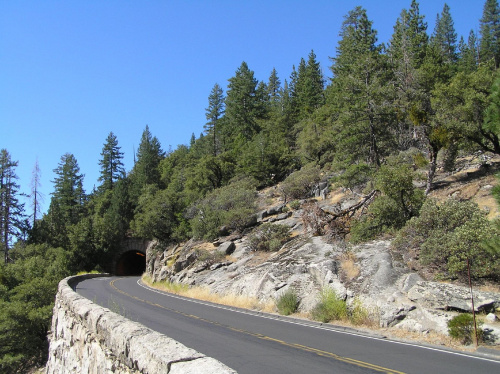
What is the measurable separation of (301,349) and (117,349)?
5416mm

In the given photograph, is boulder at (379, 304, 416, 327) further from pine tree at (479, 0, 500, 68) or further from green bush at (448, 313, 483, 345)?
pine tree at (479, 0, 500, 68)

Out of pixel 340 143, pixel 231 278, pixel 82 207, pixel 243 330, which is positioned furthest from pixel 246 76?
pixel 243 330

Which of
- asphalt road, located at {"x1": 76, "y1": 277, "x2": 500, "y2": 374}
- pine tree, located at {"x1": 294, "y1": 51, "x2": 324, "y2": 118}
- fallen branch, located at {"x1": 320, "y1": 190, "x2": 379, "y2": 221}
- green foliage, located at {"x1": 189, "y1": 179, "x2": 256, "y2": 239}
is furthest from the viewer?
pine tree, located at {"x1": 294, "y1": 51, "x2": 324, "y2": 118}

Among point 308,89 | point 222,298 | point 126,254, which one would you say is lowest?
point 222,298

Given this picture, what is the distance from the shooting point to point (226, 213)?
1419 inches

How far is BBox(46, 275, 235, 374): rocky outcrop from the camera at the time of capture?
3.97 meters

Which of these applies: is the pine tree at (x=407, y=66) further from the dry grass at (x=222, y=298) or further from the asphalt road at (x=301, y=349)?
the asphalt road at (x=301, y=349)

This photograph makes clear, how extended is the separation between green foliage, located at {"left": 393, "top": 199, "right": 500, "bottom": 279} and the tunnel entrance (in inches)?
2464

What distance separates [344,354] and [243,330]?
170 inches

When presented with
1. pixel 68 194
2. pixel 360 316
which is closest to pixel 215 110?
pixel 68 194

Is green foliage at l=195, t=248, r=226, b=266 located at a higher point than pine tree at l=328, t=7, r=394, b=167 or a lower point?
lower

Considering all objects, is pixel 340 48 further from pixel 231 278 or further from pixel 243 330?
pixel 243 330

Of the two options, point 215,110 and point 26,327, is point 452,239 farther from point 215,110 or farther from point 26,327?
point 215,110

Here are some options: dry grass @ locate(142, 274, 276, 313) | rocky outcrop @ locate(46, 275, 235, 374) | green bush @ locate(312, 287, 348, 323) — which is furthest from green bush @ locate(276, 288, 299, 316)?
rocky outcrop @ locate(46, 275, 235, 374)
